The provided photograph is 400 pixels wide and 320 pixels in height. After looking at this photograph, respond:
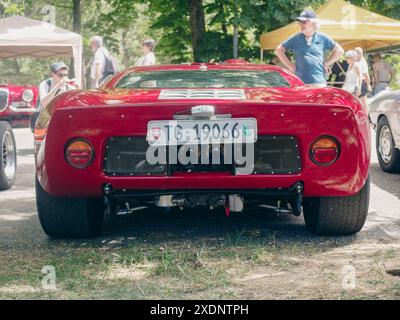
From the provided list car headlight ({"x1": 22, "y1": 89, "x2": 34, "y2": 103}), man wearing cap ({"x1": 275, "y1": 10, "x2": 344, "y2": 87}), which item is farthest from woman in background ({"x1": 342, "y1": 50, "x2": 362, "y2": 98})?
car headlight ({"x1": 22, "y1": 89, "x2": 34, "y2": 103})

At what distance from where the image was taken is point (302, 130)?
4758 millimetres

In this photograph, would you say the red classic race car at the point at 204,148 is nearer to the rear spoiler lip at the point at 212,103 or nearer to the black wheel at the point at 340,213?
the rear spoiler lip at the point at 212,103

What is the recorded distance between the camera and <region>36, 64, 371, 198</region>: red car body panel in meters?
4.73

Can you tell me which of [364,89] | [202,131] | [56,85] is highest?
[202,131]

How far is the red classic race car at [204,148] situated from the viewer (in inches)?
186

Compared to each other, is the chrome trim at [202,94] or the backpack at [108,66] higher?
the chrome trim at [202,94]

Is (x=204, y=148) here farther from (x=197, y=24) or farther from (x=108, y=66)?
(x=197, y=24)

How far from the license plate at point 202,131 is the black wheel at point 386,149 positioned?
455 cm

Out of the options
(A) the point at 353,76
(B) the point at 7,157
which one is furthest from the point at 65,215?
(A) the point at 353,76

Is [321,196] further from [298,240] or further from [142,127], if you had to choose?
[142,127]

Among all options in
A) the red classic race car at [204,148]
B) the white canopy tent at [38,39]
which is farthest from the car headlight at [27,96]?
the red classic race car at [204,148]

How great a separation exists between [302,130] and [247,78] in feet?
3.84

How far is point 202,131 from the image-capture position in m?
4.68

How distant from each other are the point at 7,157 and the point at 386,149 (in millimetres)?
4159
